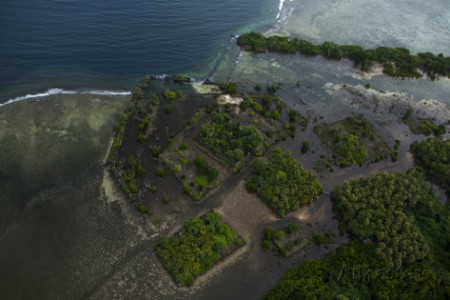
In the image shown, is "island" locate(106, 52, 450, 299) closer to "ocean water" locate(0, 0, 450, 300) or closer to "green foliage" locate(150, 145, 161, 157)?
"green foliage" locate(150, 145, 161, 157)

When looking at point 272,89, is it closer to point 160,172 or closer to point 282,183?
point 282,183

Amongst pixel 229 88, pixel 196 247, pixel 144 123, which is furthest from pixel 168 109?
pixel 196 247

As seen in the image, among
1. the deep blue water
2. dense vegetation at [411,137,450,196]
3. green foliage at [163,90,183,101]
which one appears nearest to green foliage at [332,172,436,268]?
dense vegetation at [411,137,450,196]

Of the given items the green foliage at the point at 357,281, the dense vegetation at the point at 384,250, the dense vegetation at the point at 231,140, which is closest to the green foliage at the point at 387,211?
the dense vegetation at the point at 384,250

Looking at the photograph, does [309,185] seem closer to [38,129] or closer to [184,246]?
[184,246]

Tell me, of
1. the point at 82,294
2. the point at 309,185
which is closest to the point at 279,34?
the point at 309,185
